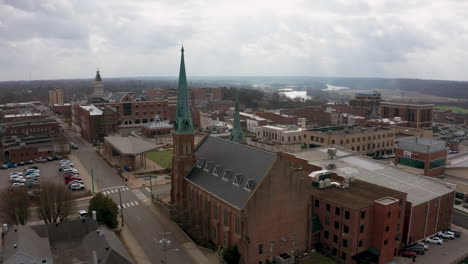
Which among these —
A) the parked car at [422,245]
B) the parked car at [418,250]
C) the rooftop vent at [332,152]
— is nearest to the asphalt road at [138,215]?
the parked car at [418,250]

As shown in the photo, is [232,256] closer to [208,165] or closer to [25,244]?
[208,165]

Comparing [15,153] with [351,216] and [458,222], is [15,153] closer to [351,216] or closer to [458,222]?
[351,216]

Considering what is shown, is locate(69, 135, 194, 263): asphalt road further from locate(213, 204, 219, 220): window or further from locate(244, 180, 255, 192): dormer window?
locate(244, 180, 255, 192): dormer window

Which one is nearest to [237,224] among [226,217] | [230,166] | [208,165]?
[226,217]

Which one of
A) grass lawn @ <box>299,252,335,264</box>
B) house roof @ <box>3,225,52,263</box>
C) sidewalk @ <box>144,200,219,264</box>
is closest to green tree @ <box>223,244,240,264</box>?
sidewalk @ <box>144,200,219,264</box>

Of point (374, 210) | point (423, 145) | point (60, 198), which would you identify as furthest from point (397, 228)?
point (60, 198)
